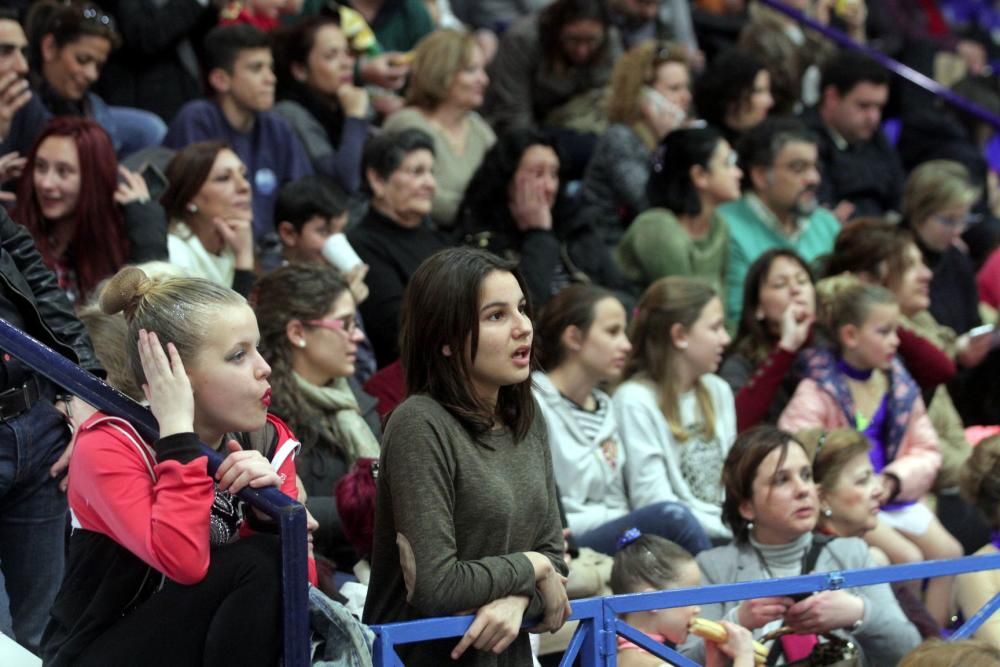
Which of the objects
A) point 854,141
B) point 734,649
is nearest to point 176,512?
point 734,649

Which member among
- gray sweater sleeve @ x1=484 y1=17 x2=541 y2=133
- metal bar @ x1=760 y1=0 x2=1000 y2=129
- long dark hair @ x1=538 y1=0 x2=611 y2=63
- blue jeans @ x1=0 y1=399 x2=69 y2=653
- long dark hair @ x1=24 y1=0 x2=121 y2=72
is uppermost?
metal bar @ x1=760 y1=0 x2=1000 y2=129

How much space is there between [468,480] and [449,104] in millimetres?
4315

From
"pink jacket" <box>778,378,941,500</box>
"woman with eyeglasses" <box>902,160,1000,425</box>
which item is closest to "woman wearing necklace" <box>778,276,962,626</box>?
"pink jacket" <box>778,378,941,500</box>

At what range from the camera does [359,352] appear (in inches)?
225

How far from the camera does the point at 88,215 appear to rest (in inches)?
206

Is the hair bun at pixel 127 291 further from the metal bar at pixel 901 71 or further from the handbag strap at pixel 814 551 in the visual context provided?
the metal bar at pixel 901 71

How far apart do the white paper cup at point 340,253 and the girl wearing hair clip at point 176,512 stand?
255 cm

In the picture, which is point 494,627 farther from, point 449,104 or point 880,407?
point 449,104

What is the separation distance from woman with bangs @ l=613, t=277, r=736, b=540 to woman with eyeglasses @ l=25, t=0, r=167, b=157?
236 centimetres

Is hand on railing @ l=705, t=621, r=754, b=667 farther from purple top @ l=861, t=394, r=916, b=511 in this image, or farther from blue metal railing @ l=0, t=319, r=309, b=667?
purple top @ l=861, t=394, r=916, b=511

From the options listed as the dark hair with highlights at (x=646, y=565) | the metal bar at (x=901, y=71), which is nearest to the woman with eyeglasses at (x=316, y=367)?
the dark hair with highlights at (x=646, y=565)

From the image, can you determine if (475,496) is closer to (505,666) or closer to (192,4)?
(505,666)

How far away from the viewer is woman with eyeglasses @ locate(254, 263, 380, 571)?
188 inches

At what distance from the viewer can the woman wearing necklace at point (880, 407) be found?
575 cm
